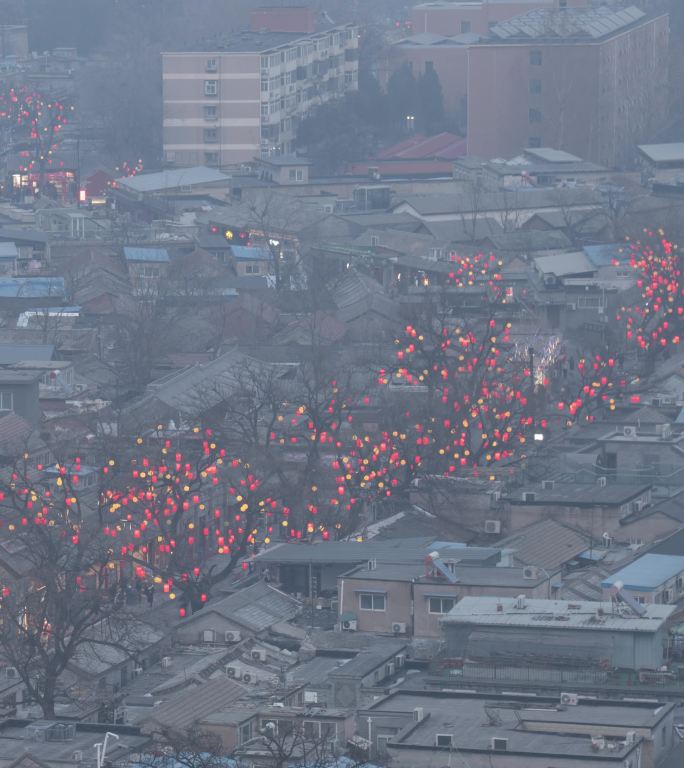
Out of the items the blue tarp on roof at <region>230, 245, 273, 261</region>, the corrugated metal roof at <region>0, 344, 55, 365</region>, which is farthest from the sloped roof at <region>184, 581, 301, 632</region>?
the blue tarp on roof at <region>230, 245, 273, 261</region>

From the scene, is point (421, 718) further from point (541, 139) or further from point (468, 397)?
point (541, 139)

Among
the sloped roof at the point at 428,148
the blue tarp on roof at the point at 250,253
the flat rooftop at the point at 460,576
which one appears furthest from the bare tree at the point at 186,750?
the sloped roof at the point at 428,148

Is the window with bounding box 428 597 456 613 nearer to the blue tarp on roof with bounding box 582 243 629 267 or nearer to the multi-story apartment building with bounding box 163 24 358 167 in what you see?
the blue tarp on roof with bounding box 582 243 629 267

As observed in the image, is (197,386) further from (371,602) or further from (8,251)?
(8,251)

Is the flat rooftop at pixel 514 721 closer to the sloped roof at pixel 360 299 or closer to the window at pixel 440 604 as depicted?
the window at pixel 440 604

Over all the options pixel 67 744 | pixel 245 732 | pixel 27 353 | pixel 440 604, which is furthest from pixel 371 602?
pixel 27 353
